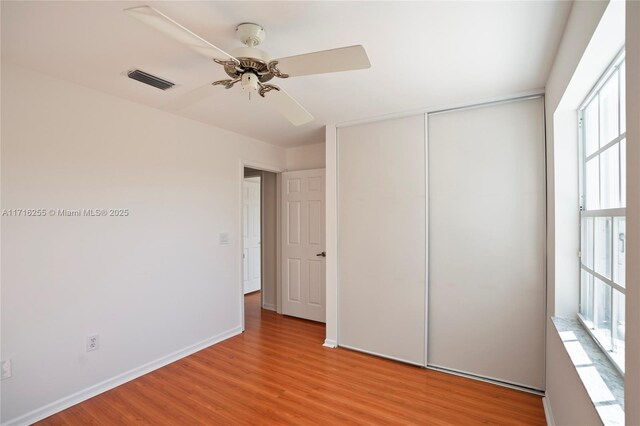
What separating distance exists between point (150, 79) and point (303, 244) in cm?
263

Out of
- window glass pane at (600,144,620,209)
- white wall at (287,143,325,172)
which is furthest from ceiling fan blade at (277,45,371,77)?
white wall at (287,143,325,172)

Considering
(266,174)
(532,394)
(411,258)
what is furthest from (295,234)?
(532,394)

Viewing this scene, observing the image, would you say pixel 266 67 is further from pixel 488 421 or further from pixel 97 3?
pixel 488 421

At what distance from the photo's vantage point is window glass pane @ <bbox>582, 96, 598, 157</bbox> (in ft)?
5.55

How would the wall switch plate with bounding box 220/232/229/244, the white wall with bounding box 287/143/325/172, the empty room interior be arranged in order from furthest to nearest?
the white wall with bounding box 287/143/325/172 → the wall switch plate with bounding box 220/232/229/244 → the empty room interior

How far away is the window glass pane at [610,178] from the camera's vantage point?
140 centimetres

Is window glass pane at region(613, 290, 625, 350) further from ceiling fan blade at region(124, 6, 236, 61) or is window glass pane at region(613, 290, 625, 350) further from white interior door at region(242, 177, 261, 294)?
white interior door at region(242, 177, 261, 294)

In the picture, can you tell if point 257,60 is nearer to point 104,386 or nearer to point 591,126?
point 591,126

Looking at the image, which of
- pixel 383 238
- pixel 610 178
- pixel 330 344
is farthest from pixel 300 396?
pixel 610 178

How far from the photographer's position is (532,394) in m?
2.40

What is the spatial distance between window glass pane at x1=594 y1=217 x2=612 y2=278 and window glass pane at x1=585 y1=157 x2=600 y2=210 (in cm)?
12

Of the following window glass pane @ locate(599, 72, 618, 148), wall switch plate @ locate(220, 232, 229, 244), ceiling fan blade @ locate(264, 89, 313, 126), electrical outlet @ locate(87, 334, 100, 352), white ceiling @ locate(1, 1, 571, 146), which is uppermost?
white ceiling @ locate(1, 1, 571, 146)

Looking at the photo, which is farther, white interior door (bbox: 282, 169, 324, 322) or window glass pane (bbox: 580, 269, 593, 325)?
white interior door (bbox: 282, 169, 324, 322)

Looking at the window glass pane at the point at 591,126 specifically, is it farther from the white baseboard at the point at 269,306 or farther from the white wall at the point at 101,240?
the white baseboard at the point at 269,306
